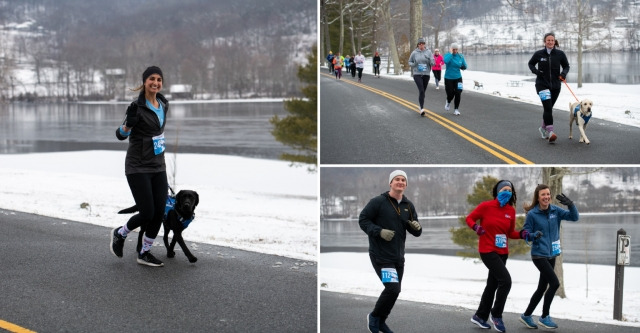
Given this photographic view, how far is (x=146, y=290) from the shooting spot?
6125 mm

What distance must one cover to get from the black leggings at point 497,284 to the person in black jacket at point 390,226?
87 centimetres

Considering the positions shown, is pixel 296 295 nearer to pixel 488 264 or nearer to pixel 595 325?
pixel 488 264

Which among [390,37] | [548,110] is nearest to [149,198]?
[548,110]

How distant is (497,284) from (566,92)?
7.24m

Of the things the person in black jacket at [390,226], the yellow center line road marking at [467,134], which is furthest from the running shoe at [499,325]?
the yellow center line road marking at [467,134]

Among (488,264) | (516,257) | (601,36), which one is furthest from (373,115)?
(516,257)

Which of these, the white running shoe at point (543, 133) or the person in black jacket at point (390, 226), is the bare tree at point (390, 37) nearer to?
the white running shoe at point (543, 133)

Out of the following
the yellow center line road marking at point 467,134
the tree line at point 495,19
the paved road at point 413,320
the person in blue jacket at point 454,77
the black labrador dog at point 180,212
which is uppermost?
the tree line at point 495,19

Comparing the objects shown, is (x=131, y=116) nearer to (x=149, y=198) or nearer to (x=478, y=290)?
(x=149, y=198)

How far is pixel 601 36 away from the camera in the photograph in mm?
7863

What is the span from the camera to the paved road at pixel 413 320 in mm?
6406

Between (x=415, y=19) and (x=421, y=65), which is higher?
(x=415, y=19)

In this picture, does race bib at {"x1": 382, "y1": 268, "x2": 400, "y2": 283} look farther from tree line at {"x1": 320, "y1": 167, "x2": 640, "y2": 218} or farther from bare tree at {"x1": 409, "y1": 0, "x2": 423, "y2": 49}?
bare tree at {"x1": 409, "y1": 0, "x2": 423, "y2": 49}

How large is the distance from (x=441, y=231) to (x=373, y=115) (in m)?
37.4
